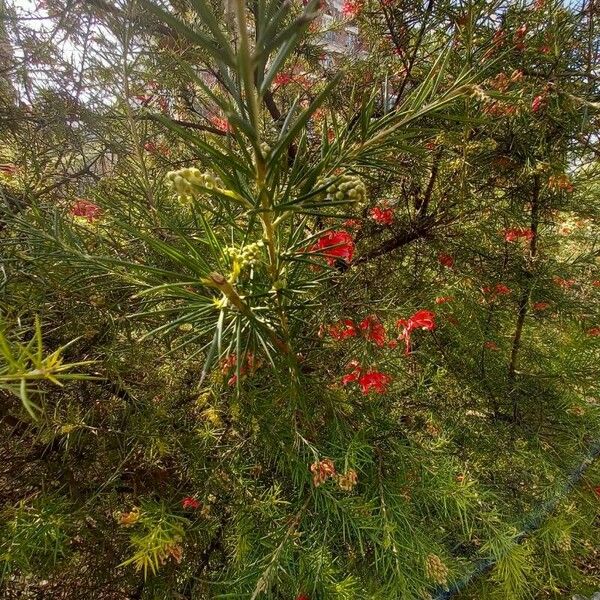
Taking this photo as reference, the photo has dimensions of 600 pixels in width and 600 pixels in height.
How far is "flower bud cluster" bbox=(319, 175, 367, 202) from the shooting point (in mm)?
346

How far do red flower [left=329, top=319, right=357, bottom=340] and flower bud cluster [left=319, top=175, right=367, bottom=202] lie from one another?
0.47 meters

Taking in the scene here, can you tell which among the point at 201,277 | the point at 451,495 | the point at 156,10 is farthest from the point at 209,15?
the point at 451,495

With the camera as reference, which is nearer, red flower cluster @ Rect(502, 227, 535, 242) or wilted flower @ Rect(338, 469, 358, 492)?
wilted flower @ Rect(338, 469, 358, 492)

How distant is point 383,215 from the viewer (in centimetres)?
121

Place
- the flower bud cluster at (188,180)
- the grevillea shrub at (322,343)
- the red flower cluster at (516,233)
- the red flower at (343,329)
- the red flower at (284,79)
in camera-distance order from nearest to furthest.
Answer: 1. the flower bud cluster at (188,180)
2. the grevillea shrub at (322,343)
3. the red flower at (343,329)
4. the red flower cluster at (516,233)
5. the red flower at (284,79)

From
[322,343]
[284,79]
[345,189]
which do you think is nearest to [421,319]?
[322,343]

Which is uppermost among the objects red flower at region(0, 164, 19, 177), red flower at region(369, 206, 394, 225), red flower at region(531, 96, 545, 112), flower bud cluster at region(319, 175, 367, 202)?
red flower at region(0, 164, 19, 177)

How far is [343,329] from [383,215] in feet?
1.61

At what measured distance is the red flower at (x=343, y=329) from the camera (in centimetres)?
85

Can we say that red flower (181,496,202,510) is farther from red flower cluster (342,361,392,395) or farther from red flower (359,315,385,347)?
red flower (359,315,385,347)

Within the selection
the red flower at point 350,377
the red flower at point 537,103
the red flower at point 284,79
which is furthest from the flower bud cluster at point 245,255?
the red flower at point 284,79

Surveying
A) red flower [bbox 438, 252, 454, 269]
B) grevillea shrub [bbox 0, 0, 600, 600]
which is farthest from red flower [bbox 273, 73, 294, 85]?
red flower [bbox 438, 252, 454, 269]

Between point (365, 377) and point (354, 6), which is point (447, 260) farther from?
point (354, 6)

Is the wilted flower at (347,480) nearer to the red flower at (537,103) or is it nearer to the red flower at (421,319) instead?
the red flower at (421,319)
